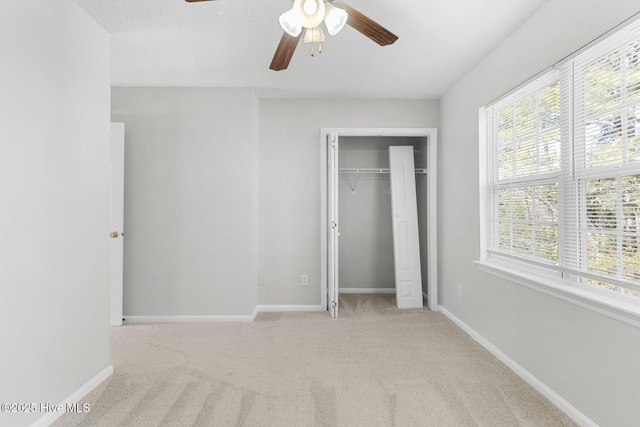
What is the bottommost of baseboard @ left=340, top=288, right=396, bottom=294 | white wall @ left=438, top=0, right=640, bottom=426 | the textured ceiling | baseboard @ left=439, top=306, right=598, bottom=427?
baseboard @ left=439, top=306, right=598, bottom=427

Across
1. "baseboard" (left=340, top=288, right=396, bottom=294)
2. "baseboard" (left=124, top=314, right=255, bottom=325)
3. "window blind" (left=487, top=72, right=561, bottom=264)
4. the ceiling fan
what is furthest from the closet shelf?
the ceiling fan

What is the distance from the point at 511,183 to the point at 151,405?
2.89 metres

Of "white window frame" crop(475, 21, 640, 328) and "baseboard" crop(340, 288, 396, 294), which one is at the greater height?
"white window frame" crop(475, 21, 640, 328)

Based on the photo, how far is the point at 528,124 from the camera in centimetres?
264

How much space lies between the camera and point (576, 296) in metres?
2.00

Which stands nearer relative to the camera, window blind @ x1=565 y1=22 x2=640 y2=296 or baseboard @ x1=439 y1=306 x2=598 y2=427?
window blind @ x1=565 y1=22 x2=640 y2=296

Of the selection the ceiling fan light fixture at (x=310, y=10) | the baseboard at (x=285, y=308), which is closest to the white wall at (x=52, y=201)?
the ceiling fan light fixture at (x=310, y=10)

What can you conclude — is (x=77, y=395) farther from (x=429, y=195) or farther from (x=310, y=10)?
(x=429, y=195)

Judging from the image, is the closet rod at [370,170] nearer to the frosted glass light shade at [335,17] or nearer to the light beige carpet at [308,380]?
the light beige carpet at [308,380]

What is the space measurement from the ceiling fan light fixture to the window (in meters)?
1.49

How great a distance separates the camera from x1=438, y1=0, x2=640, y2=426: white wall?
1792 mm

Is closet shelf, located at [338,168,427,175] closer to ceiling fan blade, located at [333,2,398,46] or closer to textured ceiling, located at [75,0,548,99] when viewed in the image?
textured ceiling, located at [75,0,548,99]

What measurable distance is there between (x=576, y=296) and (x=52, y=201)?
290 cm

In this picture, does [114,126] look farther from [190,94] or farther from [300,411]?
[300,411]
